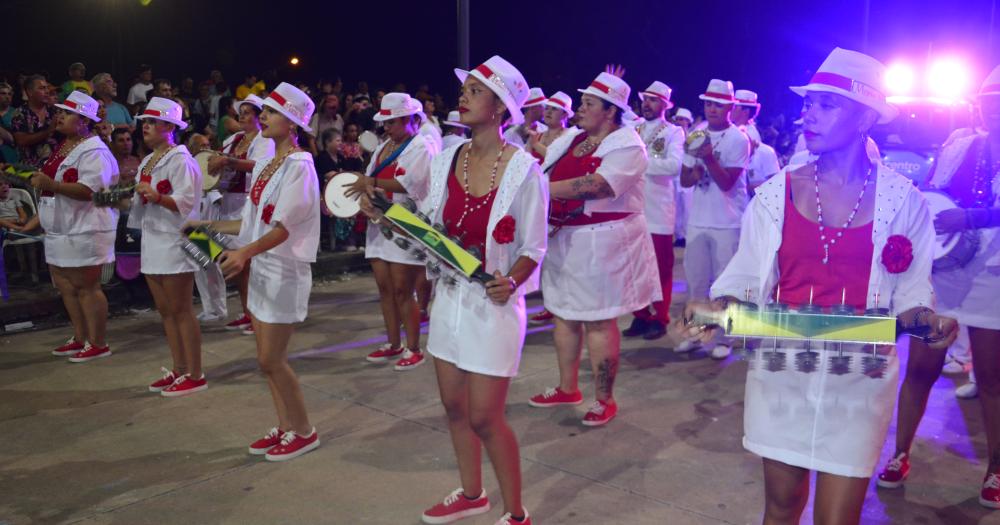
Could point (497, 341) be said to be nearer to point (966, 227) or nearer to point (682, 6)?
point (966, 227)

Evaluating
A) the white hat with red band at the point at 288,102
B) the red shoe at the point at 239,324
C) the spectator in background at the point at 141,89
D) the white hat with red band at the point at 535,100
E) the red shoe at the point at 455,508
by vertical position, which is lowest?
the red shoe at the point at 455,508

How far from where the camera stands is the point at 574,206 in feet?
18.5

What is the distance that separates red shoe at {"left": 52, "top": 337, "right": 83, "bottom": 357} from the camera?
7.37 meters

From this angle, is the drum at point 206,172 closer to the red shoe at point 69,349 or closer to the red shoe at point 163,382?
the red shoe at point 163,382

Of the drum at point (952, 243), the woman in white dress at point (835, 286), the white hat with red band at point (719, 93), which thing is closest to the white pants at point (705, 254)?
the white hat with red band at point (719, 93)

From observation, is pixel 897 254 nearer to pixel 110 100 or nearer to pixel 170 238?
pixel 170 238

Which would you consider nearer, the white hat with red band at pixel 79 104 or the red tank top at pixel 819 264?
the red tank top at pixel 819 264

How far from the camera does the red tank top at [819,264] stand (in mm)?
2811

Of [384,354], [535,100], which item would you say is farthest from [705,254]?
[535,100]

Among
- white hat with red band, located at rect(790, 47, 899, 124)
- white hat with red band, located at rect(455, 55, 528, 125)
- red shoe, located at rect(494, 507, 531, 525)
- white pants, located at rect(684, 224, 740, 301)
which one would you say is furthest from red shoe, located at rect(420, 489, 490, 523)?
white pants, located at rect(684, 224, 740, 301)

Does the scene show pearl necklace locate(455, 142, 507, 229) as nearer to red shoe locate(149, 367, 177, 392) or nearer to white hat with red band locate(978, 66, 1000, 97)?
white hat with red band locate(978, 66, 1000, 97)

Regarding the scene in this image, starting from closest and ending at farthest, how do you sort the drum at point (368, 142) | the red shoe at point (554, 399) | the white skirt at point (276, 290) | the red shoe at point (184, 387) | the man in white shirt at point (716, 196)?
the white skirt at point (276, 290) < the red shoe at point (554, 399) < the red shoe at point (184, 387) < the man in white shirt at point (716, 196) < the drum at point (368, 142)

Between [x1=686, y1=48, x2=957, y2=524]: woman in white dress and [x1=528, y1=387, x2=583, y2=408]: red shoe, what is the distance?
3054mm

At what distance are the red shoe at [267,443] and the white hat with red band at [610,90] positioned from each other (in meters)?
2.84
